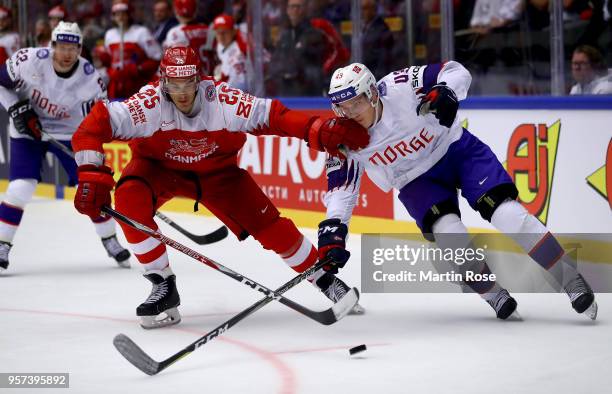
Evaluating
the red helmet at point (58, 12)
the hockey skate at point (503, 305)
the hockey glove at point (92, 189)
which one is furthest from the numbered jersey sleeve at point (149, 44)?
the hockey skate at point (503, 305)

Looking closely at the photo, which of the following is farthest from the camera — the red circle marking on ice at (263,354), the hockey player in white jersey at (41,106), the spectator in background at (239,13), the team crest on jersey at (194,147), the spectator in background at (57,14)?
the spectator in background at (57,14)

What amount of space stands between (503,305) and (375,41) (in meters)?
3.21

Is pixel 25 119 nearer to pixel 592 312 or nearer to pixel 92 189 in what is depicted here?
pixel 92 189

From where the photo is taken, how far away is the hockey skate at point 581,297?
3.99 meters

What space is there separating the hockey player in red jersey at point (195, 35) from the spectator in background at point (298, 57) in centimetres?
Answer: 95

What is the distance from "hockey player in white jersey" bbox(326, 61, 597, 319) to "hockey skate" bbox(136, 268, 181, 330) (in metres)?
0.72

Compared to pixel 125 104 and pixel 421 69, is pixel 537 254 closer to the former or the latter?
pixel 421 69

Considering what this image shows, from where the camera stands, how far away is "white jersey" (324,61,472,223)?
4152mm

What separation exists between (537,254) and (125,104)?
5.55 feet

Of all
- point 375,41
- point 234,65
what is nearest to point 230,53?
point 234,65

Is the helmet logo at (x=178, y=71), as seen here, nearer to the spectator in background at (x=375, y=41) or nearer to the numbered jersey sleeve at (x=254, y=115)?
the numbered jersey sleeve at (x=254, y=115)

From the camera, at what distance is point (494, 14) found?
20.9ft

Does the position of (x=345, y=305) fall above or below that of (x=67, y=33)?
below

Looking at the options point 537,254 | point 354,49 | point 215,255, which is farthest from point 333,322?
point 354,49
